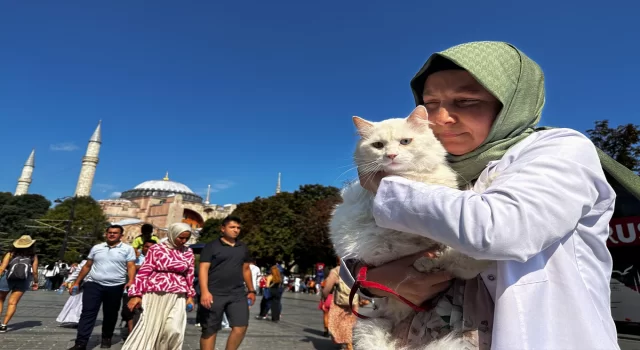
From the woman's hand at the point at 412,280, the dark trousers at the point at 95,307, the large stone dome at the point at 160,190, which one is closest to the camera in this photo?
the woman's hand at the point at 412,280

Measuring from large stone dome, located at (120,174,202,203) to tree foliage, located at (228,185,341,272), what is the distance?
63.6m

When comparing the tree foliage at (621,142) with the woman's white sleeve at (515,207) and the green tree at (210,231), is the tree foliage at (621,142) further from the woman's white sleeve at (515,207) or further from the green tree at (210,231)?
the green tree at (210,231)

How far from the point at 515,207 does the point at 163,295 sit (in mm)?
5630

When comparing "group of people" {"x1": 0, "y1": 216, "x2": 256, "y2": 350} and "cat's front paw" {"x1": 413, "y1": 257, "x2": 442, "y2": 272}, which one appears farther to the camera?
"group of people" {"x1": 0, "y1": 216, "x2": 256, "y2": 350}

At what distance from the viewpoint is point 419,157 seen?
1.63 meters

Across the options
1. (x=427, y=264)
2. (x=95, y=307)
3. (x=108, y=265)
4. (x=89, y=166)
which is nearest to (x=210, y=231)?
(x=89, y=166)

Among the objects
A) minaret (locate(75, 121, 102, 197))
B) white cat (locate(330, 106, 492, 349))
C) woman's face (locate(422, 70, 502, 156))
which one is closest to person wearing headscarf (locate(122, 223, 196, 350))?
white cat (locate(330, 106, 492, 349))

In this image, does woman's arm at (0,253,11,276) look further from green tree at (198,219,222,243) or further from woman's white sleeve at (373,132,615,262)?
green tree at (198,219,222,243)

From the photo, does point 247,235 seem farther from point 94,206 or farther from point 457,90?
point 457,90

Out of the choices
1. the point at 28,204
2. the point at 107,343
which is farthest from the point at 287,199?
the point at 28,204

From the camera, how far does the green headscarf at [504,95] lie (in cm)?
155

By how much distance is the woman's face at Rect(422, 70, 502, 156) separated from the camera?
1627 millimetres

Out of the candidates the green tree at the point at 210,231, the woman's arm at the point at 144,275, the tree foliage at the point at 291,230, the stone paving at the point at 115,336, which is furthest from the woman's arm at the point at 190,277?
the green tree at the point at 210,231

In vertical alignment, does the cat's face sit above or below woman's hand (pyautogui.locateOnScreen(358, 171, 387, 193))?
above
